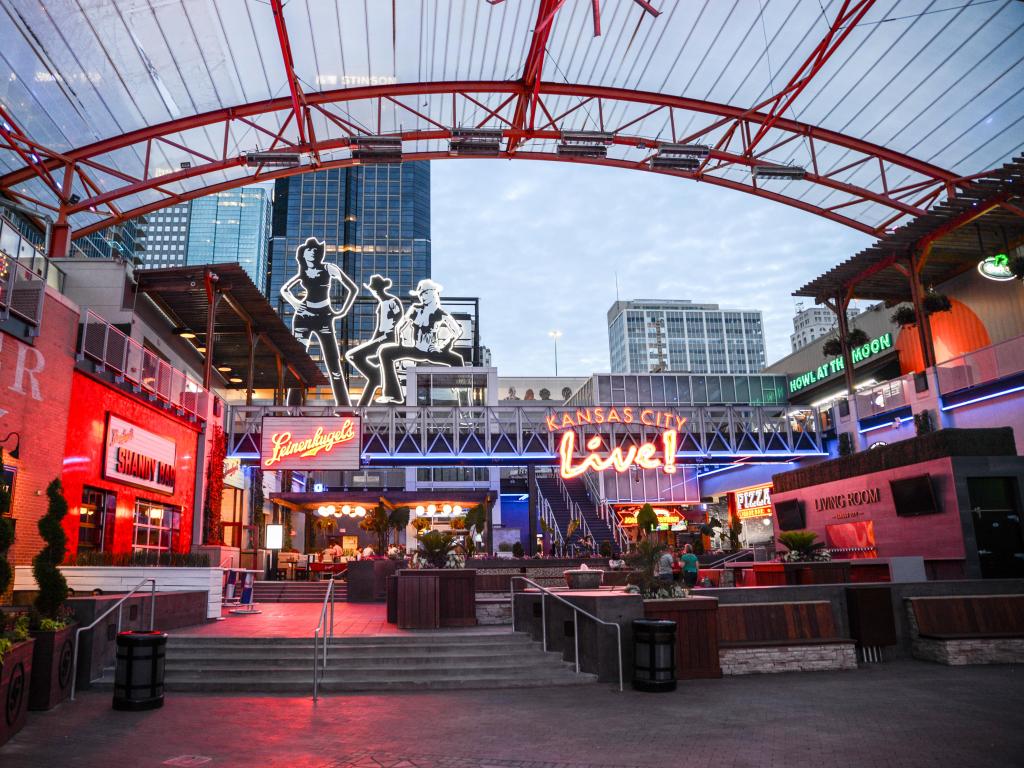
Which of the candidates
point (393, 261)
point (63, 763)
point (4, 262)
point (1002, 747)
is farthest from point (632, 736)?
point (393, 261)

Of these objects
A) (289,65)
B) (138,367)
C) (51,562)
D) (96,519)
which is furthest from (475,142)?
(51,562)

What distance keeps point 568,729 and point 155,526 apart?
16.2m

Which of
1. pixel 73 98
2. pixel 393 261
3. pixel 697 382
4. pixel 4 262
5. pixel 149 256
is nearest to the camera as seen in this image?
pixel 4 262

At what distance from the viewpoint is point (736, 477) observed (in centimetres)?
3766

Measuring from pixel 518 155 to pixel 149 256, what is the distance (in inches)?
7067

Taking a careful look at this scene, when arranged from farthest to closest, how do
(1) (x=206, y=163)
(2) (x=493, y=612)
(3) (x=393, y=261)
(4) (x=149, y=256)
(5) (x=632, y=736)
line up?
(4) (x=149, y=256) < (3) (x=393, y=261) < (1) (x=206, y=163) < (2) (x=493, y=612) < (5) (x=632, y=736)

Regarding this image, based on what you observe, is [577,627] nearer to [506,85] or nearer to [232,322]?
[506,85]

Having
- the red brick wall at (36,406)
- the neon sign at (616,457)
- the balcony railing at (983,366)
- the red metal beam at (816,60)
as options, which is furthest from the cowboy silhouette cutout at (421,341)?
the balcony railing at (983,366)

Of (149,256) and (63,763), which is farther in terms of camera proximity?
(149,256)

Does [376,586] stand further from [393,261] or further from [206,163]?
[393,261]

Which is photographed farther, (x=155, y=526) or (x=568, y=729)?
(x=155, y=526)

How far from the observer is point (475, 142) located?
80.7ft

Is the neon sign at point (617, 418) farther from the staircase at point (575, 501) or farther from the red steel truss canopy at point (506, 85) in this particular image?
the red steel truss canopy at point (506, 85)

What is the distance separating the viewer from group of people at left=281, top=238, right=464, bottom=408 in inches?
1526
